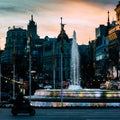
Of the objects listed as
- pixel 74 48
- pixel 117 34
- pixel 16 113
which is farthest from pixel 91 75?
pixel 16 113

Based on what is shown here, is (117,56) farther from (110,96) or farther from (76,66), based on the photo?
(110,96)

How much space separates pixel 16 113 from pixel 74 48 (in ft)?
223

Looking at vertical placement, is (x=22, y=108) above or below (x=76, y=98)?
below

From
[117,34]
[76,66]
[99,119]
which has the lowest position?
[99,119]

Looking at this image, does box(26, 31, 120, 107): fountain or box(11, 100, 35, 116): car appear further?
box(26, 31, 120, 107): fountain

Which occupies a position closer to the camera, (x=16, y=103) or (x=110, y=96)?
(x=16, y=103)

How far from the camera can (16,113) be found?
45.4 metres

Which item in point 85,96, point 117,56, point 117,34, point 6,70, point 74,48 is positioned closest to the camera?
point 85,96

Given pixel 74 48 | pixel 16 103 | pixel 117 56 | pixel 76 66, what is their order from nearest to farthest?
1. pixel 16 103
2. pixel 74 48
3. pixel 76 66
4. pixel 117 56

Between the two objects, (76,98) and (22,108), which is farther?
(76,98)

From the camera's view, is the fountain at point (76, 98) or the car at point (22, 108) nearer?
the car at point (22, 108)

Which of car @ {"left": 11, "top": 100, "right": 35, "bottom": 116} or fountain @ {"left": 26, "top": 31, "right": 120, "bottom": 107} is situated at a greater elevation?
fountain @ {"left": 26, "top": 31, "right": 120, "bottom": 107}

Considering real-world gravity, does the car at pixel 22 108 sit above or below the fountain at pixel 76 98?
below

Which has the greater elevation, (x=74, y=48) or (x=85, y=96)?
(x=74, y=48)
